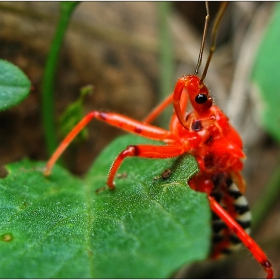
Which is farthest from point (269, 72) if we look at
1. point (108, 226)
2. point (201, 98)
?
point (108, 226)

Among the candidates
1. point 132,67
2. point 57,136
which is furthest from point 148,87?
point 57,136

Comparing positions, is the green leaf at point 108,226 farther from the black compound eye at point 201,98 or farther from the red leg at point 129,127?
the black compound eye at point 201,98

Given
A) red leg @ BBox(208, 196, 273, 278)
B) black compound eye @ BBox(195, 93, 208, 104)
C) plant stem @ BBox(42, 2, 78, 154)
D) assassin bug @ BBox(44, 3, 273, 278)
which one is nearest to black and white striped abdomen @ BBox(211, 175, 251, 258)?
assassin bug @ BBox(44, 3, 273, 278)

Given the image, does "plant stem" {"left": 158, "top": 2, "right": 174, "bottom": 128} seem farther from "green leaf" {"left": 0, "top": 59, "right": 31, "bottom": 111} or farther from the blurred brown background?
"green leaf" {"left": 0, "top": 59, "right": 31, "bottom": 111}

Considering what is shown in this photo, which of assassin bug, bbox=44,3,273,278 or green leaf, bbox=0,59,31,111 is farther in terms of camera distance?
assassin bug, bbox=44,3,273,278

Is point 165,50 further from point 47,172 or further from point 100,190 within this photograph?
point 100,190
